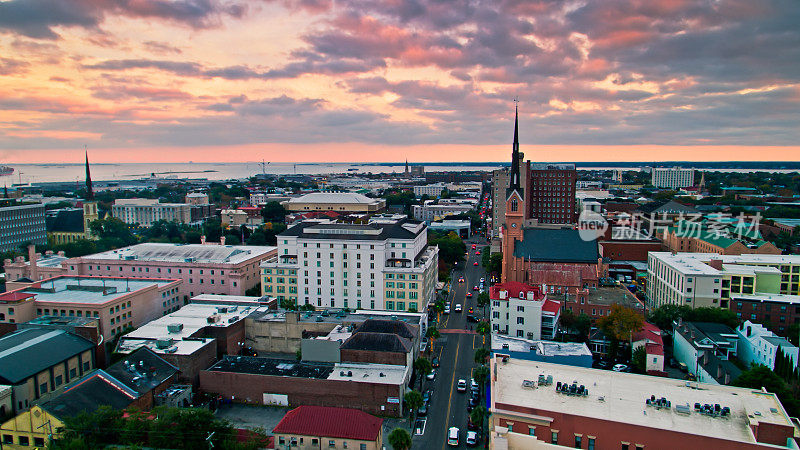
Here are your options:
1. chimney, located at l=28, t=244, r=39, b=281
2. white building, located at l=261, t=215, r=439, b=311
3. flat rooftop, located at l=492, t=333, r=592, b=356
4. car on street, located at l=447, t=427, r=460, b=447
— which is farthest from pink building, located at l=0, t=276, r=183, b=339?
flat rooftop, located at l=492, t=333, r=592, b=356

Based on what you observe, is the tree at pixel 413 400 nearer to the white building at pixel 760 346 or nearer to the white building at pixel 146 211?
the white building at pixel 760 346

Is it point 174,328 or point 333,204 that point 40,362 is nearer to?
point 174,328

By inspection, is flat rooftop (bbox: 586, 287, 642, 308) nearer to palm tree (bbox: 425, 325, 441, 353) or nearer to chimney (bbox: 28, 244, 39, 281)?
palm tree (bbox: 425, 325, 441, 353)

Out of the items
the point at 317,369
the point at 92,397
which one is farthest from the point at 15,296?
the point at 317,369

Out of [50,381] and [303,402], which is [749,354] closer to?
[303,402]

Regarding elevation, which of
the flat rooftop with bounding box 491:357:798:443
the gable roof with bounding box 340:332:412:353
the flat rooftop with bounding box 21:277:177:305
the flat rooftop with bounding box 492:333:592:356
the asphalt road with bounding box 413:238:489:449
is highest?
the flat rooftop with bounding box 21:277:177:305

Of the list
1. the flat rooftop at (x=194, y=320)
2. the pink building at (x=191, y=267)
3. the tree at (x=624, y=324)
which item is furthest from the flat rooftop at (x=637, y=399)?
the pink building at (x=191, y=267)

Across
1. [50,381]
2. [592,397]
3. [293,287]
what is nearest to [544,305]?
[592,397]
